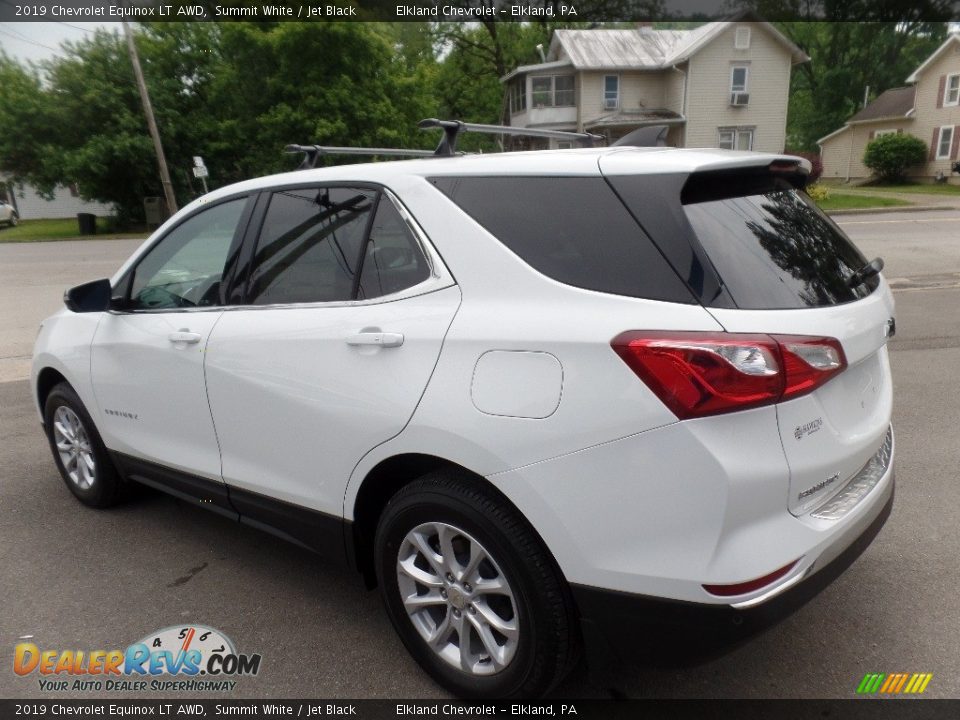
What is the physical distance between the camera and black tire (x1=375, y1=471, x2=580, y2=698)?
2068 mm

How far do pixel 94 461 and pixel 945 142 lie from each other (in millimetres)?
44330

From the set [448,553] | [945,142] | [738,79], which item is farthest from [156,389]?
[945,142]

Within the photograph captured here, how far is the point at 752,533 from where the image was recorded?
1.84 m

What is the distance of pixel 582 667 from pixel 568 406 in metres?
1.20

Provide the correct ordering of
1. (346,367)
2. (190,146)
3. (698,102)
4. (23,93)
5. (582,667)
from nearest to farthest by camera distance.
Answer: (346,367)
(582,667)
(23,93)
(190,146)
(698,102)

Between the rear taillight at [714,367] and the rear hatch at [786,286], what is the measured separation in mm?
43

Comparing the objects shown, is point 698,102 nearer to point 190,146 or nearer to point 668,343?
point 190,146

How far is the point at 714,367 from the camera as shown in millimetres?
1810

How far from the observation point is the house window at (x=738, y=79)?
35031 millimetres

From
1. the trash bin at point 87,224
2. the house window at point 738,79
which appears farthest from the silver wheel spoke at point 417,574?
the house window at point 738,79

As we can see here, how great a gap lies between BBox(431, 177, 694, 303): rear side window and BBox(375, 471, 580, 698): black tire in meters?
0.71

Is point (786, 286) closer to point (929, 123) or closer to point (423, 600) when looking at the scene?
point (423, 600)

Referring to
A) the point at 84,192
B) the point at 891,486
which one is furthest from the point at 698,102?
the point at 891,486

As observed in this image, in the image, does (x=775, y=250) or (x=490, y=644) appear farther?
(x=490, y=644)
